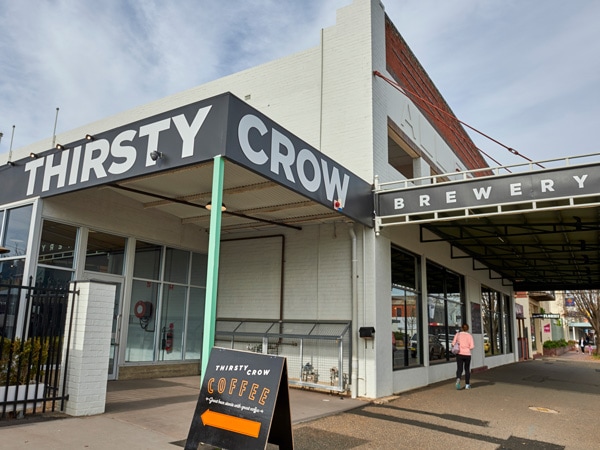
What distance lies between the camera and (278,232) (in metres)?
12.3

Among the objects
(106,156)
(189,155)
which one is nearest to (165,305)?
(106,156)

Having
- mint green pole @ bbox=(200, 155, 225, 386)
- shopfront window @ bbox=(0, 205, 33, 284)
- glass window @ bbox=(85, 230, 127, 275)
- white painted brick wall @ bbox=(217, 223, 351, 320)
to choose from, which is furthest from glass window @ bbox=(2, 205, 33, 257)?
white painted brick wall @ bbox=(217, 223, 351, 320)

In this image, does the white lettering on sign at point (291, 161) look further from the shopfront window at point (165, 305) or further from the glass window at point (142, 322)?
the glass window at point (142, 322)

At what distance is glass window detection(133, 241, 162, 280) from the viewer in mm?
11234

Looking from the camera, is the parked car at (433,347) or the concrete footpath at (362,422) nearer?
the concrete footpath at (362,422)

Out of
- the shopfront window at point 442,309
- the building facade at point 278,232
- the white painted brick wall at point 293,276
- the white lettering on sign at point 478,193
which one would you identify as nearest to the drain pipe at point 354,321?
the building facade at point 278,232

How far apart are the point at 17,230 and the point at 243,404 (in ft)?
22.8

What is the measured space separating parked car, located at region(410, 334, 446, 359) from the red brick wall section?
6.21 meters

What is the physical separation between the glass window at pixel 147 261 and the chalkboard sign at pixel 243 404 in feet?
21.5

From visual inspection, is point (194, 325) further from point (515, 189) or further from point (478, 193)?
point (515, 189)

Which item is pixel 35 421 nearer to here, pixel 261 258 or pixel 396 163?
pixel 261 258

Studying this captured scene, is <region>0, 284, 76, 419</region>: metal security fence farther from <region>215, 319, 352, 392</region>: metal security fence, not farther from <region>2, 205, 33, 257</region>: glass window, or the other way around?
<region>215, 319, 352, 392</region>: metal security fence

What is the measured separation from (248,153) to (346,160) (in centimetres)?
488

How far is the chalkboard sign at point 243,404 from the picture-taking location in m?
4.79
